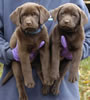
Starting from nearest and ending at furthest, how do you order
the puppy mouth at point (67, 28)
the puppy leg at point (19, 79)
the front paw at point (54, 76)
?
the puppy mouth at point (67, 28) → the front paw at point (54, 76) → the puppy leg at point (19, 79)

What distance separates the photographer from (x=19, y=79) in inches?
112

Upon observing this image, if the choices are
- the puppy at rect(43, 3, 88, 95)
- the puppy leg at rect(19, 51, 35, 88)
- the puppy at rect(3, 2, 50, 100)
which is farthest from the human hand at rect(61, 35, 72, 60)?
the puppy leg at rect(19, 51, 35, 88)

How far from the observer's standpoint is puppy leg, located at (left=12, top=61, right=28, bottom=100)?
2826 millimetres

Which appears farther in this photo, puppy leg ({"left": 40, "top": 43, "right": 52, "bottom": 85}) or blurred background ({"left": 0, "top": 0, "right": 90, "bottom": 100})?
blurred background ({"left": 0, "top": 0, "right": 90, "bottom": 100})

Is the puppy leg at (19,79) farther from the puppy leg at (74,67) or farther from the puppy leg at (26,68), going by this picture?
the puppy leg at (74,67)

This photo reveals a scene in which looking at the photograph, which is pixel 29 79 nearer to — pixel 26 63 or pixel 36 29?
pixel 26 63

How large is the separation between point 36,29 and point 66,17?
0.31 metres

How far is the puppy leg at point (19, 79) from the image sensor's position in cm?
283

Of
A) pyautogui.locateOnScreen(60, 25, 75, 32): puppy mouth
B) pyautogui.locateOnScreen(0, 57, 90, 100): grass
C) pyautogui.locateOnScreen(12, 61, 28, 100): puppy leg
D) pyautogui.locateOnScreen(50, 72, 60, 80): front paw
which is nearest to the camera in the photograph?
pyautogui.locateOnScreen(60, 25, 75, 32): puppy mouth

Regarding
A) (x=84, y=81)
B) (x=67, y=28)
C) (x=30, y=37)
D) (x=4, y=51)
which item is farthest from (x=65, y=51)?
(x=84, y=81)

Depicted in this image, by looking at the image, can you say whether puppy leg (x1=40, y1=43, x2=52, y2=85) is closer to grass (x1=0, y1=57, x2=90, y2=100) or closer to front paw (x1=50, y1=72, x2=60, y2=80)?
front paw (x1=50, y1=72, x2=60, y2=80)

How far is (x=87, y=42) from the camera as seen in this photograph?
3.17 meters

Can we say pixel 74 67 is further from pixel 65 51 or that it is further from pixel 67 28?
pixel 67 28

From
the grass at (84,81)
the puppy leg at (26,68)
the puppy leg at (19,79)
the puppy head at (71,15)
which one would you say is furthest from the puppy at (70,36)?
the grass at (84,81)
